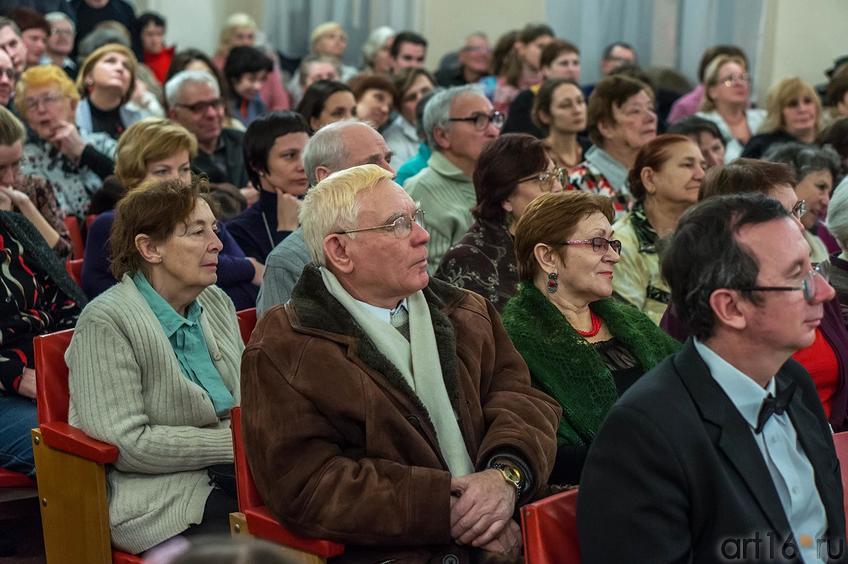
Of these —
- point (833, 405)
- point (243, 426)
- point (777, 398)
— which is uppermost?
point (777, 398)

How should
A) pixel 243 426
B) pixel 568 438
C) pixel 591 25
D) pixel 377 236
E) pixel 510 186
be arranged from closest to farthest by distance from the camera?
pixel 243 426 → pixel 377 236 → pixel 568 438 → pixel 510 186 → pixel 591 25

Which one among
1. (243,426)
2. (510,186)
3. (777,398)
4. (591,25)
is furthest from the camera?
(591,25)

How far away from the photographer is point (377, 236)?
2410 millimetres

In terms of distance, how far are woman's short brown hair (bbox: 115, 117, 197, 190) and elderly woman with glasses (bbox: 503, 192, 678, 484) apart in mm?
1446

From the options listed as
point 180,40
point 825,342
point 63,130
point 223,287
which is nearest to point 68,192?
point 63,130

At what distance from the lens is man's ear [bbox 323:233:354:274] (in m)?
2.42

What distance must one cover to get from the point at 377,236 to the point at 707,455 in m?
0.85

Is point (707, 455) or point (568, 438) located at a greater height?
point (707, 455)

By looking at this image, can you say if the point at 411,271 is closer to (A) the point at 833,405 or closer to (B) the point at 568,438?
(B) the point at 568,438

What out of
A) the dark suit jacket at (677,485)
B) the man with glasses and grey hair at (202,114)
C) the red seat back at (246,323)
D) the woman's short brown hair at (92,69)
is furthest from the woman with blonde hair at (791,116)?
the dark suit jacket at (677,485)

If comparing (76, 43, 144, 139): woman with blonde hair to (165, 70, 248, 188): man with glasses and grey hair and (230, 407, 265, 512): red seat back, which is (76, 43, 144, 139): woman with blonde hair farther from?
(230, 407, 265, 512): red seat back

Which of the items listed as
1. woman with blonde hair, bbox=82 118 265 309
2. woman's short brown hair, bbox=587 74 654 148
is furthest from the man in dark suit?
woman's short brown hair, bbox=587 74 654 148

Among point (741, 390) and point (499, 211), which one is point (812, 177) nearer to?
point (499, 211)

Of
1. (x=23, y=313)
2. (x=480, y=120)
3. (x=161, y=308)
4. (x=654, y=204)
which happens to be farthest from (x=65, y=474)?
(x=480, y=120)
